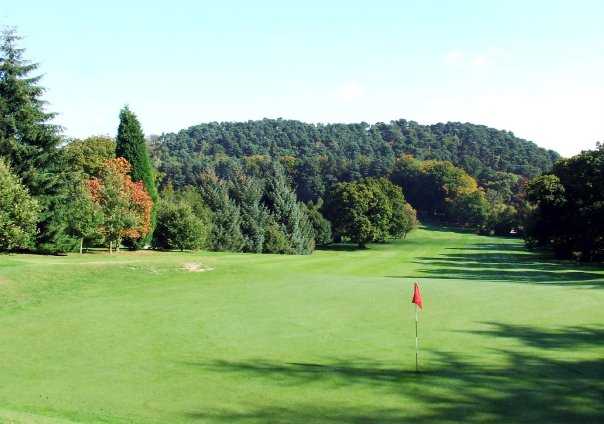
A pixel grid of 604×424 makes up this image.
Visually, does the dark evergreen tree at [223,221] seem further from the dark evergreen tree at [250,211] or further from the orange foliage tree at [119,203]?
the orange foliage tree at [119,203]

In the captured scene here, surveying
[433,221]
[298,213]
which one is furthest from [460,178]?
[298,213]

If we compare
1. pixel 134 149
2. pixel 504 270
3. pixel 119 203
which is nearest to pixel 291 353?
pixel 119 203

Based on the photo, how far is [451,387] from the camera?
10391 mm

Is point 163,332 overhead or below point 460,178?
below

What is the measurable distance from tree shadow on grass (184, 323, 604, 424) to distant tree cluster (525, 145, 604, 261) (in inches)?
1677

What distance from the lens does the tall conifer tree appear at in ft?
155

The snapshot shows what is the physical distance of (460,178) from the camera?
145m

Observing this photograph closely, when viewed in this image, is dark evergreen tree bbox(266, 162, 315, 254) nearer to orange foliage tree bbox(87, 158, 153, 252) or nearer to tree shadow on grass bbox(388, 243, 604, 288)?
tree shadow on grass bbox(388, 243, 604, 288)

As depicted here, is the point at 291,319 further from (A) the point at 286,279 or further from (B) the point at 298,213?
(B) the point at 298,213

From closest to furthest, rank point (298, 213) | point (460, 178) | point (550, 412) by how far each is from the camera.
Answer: point (550, 412) < point (298, 213) < point (460, 178)

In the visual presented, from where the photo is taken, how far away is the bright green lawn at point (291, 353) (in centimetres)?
937

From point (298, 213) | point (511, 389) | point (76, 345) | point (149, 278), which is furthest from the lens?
point (298, 213)

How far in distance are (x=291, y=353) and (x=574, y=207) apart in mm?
51073

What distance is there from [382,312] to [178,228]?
3501 cm
